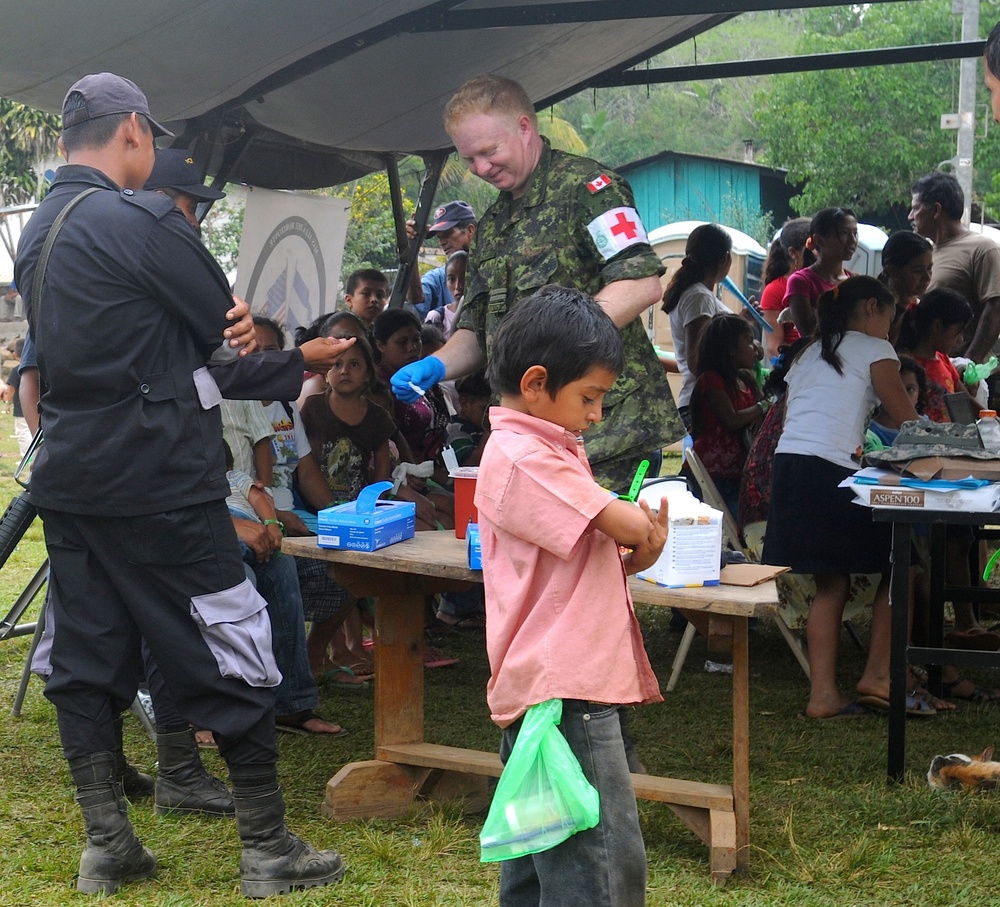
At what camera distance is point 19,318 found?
2269 centimetres

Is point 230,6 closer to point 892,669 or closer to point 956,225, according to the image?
point 892,669

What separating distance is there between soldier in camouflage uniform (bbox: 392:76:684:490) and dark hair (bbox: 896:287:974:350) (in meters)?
2.19

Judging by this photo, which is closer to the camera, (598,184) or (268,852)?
(268,852)

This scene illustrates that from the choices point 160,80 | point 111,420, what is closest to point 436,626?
point 160,80

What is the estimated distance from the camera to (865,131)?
98.7 feet

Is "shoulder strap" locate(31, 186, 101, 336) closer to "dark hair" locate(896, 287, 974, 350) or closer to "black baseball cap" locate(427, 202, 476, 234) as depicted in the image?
"dark hair" locate(896, 287, 974, 350)

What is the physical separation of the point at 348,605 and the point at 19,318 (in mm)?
20347

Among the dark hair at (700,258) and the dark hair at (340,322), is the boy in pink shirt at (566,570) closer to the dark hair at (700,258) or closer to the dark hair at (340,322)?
the dark hair at (340,322)

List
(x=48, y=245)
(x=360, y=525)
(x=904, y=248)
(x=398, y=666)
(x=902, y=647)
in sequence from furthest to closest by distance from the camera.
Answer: (x=904, y=248) → (x=902, y=647) → (x=398, y=666) → (x=360, y=525) → (x=48, y=245)

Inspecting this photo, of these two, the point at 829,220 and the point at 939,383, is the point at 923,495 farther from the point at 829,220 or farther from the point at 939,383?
the point at 829,220

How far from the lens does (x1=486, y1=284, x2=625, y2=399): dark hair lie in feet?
6.88

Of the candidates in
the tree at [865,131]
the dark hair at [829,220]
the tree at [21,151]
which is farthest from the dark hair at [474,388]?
the tree at [865,131]

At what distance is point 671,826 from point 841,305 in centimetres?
205

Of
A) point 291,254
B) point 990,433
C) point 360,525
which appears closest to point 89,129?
point 360,525
